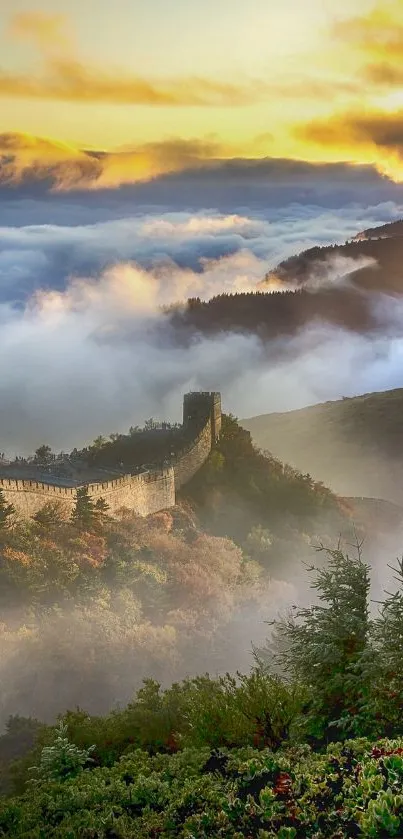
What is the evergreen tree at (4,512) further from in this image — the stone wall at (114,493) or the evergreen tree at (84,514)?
the evergreen tree at (84,514)

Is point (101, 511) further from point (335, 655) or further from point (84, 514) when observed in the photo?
point (335, 655)

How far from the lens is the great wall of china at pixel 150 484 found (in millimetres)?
41344

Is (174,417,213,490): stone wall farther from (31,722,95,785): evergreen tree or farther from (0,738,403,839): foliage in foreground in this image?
(0,738,403,839): foliage in foreground

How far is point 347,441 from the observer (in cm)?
12862

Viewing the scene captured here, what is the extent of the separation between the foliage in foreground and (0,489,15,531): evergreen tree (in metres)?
24.2

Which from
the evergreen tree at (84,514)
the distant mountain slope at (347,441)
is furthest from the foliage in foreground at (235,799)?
the distant mountain slope at (347,441)

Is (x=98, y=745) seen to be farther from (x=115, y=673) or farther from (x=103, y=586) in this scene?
(x=103, y=586)

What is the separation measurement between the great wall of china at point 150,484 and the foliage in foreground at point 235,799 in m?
26.1

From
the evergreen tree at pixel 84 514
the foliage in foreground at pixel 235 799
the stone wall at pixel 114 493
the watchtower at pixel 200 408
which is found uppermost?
the watchtower at pixel 200 408

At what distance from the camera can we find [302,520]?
60.9m

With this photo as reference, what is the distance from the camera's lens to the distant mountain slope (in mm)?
114375

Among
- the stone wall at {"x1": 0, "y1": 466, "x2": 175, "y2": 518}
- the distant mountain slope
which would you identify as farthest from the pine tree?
the distant mountain slope

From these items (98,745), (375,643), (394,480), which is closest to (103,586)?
(98,745)

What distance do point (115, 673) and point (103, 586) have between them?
5324 mm
